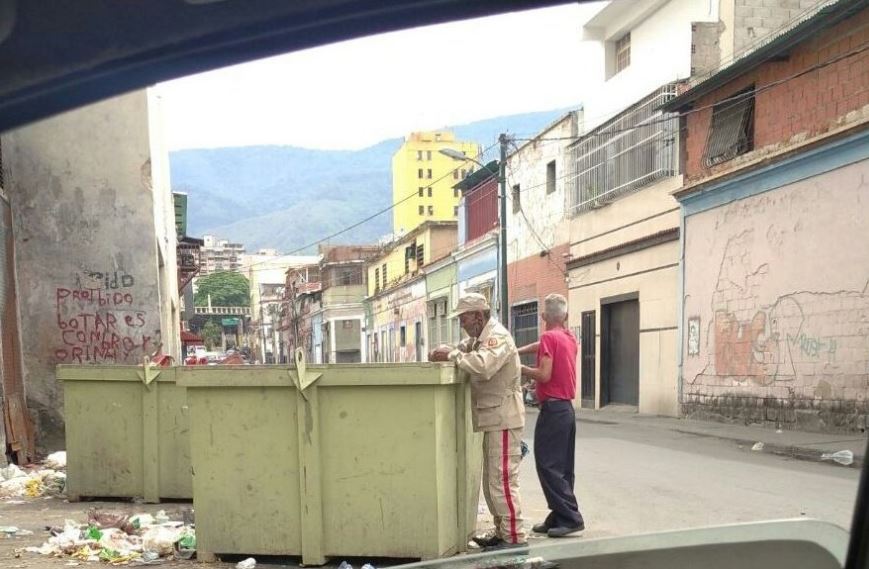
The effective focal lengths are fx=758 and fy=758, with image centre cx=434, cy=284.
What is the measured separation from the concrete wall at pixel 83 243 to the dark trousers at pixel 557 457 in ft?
23.0

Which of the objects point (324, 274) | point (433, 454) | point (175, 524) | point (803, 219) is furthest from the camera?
point (324, 274)

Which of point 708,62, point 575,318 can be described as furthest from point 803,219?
point 575,318

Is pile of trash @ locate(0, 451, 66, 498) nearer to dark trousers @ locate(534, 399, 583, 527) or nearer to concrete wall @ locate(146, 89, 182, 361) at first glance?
concrete wall @ locate(146, 89, 182, 361)

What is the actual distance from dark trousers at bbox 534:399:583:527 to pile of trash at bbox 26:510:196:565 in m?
2.56

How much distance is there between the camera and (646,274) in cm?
1856

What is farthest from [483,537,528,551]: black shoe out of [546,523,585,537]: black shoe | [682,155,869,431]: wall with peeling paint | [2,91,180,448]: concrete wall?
[682,155,869,431]: wall with peeling paint

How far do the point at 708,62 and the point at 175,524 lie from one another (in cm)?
1563

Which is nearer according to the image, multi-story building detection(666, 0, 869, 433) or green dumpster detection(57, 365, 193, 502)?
green dumpster detection(57, 365, 193, 502)

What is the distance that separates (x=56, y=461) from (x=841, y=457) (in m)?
9.69

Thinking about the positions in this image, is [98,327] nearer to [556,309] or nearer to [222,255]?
[556,309]

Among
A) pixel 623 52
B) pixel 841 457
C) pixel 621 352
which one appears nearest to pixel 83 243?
pixel 841 457

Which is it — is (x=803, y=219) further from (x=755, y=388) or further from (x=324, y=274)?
(x=324, y=274)

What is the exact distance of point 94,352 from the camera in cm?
1046

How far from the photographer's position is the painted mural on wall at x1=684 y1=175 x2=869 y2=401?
38.8 feet
